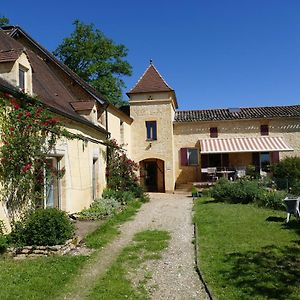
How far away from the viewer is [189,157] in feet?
117

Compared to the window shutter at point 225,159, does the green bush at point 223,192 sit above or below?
below

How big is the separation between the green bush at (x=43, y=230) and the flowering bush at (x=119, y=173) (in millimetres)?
13003

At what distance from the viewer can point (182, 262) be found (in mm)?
10188

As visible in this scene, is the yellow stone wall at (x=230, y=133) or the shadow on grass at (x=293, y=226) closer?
the shadow on grass at (x=293, y=226)

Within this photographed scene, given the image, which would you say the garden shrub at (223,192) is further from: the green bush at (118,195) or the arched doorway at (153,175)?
the arched doorway at (153,175)

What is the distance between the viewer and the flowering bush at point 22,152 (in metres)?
11.8

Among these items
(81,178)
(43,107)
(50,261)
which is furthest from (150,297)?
(81,178)

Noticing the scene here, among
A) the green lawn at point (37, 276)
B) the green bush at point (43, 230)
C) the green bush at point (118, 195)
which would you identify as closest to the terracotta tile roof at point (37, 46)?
the green bush at point (118, 195)

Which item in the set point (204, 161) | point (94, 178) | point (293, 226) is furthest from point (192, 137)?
point (293, 226)

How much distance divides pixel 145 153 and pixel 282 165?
12.4m

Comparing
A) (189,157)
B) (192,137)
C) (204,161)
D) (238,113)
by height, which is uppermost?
(238,113)

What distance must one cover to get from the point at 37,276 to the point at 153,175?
27.5m

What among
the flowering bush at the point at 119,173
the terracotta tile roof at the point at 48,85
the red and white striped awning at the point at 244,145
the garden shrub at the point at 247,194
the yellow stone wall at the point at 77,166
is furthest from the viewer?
the red and white striped awning at the point at 244,145

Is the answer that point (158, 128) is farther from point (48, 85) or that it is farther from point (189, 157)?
point (48, 85)
